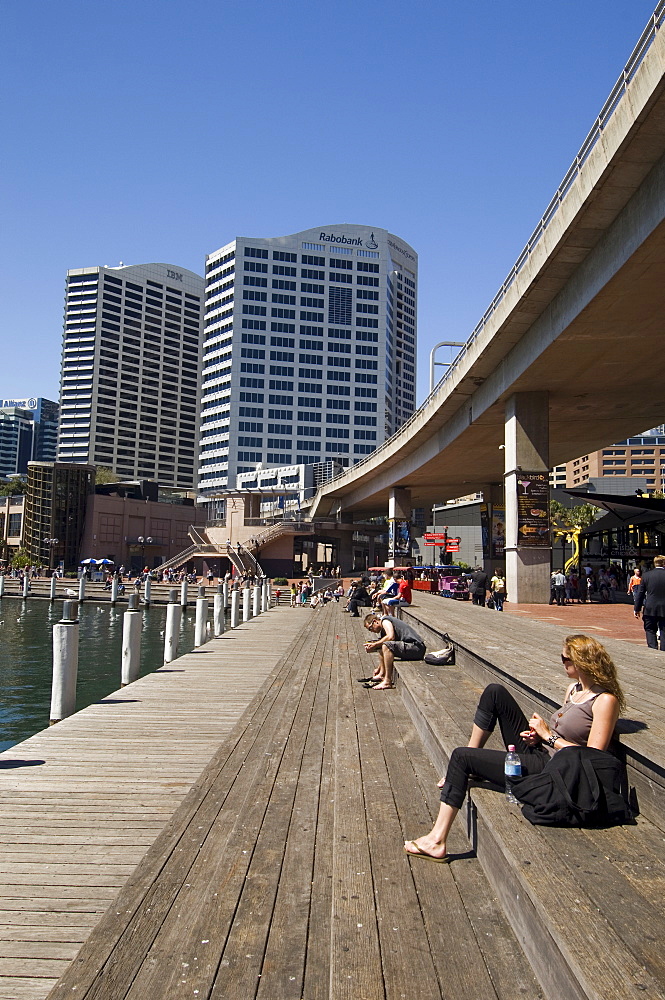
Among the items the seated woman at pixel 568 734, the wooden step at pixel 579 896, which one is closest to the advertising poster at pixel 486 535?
the seated woman at pixel 568 734

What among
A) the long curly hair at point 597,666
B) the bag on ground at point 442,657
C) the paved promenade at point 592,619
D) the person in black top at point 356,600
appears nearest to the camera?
the long curly hair at point 597,666

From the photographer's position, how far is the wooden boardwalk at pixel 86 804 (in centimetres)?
357

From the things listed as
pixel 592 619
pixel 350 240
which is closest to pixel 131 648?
pixel 592 619

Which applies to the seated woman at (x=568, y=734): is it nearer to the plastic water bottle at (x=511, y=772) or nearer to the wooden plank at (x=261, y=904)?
the plastic water bottle at (x=511, y=772)

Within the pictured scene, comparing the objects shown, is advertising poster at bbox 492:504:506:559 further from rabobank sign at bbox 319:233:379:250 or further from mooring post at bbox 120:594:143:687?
rabobank sign at bbox 319:233:379:250

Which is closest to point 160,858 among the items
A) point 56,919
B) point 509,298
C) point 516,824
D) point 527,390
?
point 56,919

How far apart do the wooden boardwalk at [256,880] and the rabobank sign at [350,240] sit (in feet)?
449

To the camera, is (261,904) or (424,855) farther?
(424,855)

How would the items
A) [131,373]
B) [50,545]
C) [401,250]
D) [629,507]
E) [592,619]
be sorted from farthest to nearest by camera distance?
[131,373], [401,250], [50,545], [629,507], [592,619]

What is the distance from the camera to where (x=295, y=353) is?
126 m

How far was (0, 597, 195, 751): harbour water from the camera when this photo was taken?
1323cm

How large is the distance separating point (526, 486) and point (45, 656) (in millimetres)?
16695

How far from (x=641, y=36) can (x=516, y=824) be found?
42.8ft

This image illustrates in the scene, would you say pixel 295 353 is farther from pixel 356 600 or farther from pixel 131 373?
pixel 356 600
